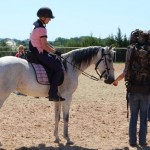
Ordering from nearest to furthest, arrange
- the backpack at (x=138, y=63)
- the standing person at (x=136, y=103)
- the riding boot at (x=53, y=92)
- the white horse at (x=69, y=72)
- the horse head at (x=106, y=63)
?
the backpack at (x=138, y=63), the standing person at (x=136, y=103), the white horse at (x=69, y=72), the riding boot at (x=53, y=92), the horse head at (x=106, y=63)

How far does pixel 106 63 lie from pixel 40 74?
135cm

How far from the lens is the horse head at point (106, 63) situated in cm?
777

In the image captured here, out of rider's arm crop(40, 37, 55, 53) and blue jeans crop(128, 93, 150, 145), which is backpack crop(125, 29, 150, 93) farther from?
rider's arm crop(40, 37, 55, 53)

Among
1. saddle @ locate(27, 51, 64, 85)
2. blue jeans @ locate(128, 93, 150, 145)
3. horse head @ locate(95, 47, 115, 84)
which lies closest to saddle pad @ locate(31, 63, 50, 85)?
saddle @ locate(27, 51, 64, 85)

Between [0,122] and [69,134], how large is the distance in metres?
1.81

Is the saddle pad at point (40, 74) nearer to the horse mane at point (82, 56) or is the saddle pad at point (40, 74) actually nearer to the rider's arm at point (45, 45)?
the rider's arm at point (45, 45)

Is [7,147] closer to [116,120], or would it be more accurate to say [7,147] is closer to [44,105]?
[116,120]

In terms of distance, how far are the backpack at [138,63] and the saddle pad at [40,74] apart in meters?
1.49

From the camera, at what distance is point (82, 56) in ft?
25.8

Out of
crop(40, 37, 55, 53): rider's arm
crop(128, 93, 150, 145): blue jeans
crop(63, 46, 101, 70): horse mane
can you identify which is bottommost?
crop(128, 93, 150, 145): blue jeans

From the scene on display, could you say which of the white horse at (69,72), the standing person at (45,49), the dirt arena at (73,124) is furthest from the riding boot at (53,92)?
the dirt arena at (73,124)

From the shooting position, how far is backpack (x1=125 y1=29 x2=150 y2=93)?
6922 mm

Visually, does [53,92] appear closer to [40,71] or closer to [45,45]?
[40,71]

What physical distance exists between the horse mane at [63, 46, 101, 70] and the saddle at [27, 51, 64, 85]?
0.53m
